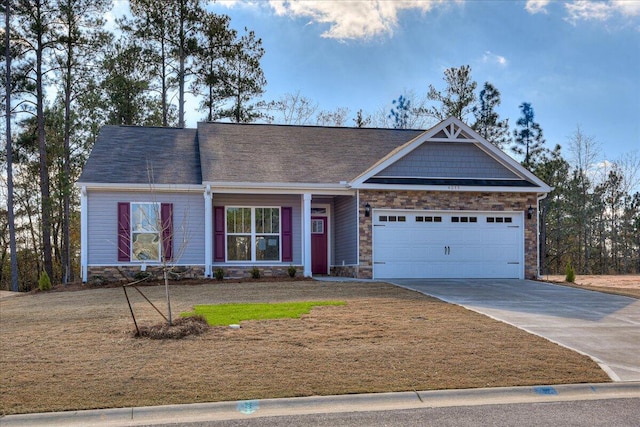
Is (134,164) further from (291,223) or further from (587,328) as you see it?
(587,328)

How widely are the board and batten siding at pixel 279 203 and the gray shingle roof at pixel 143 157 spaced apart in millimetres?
1092

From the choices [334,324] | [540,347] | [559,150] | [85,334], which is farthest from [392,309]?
[559,150]

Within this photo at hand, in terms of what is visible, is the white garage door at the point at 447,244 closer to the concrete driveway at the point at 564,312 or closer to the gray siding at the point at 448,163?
the concrete driveway at the point at 564,312

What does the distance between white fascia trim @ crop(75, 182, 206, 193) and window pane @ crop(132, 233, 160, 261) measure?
1.34 metres

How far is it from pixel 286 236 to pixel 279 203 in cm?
106

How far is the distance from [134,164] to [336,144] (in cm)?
693

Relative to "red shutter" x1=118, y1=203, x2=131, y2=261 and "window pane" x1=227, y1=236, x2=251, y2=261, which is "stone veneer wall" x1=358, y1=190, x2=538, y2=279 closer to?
"window pane" x1=227, y1=236, x2=251, y2=261

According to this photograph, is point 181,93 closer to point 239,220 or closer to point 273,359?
point 239,220

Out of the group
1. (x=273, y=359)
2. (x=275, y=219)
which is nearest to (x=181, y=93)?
(x=275, y=219)

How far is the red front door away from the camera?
20203 millimetres

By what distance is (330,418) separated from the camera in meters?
5.88

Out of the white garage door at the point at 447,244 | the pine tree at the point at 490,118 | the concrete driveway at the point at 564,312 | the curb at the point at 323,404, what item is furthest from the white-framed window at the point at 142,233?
the pine tree at the point at 490,118

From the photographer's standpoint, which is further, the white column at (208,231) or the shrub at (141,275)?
the white column at (208,231)

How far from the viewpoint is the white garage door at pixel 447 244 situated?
693 inches
